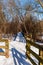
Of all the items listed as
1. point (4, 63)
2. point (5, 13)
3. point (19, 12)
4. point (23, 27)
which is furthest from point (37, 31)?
point (4, 63)

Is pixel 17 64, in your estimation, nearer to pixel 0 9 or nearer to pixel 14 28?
pixel 14 28

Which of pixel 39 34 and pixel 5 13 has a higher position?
pixel 5 13

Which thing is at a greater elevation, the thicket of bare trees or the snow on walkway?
the thicket of bare trees

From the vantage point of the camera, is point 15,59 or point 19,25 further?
point 19,25

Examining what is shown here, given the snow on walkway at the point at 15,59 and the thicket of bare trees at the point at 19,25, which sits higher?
Result: the thicket of bare trees at the point at 19,25

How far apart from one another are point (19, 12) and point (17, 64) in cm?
1240

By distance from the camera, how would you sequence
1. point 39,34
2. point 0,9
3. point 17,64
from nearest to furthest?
1. point 17,64
2. point 39,34
3. point 0,9

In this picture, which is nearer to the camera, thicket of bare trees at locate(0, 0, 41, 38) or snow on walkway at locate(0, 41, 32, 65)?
snow on walkway at locate(0, 41, 32, 65)

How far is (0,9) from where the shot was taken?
17.3 meters

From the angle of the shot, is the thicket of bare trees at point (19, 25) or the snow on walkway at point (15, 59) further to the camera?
the thicket of bare trees at point (19, 25)

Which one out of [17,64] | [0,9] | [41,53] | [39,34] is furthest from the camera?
[0,9]

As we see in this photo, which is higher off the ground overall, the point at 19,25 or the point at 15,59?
the point at 19,25

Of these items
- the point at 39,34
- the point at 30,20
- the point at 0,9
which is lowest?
the point at 39,34

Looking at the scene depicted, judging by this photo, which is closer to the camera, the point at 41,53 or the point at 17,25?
the point at 41,53
